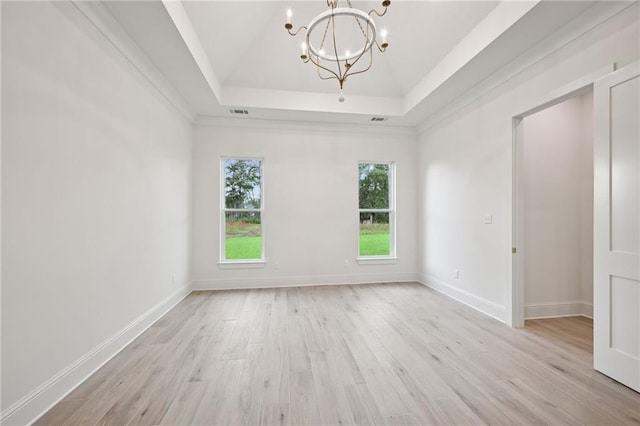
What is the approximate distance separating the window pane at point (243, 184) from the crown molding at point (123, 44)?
1.39 m

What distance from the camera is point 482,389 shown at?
1.93 metres

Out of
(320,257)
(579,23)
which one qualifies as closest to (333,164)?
(320,257)

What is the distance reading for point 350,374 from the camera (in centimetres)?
212

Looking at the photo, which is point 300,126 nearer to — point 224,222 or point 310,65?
point 310,65

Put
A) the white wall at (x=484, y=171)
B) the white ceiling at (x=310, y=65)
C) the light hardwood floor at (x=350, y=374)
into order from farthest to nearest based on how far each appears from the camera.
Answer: the white ceiling at (x=310, y=65), the white wall at (x=484, y=171), the light hardwood floor at (x=350, y=374)

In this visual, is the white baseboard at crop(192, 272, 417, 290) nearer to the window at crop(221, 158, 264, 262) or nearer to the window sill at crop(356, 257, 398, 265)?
the window sill at crop(356, 257, 398, 265)

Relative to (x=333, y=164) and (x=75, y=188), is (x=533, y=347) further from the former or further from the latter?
(x=75, y=188)

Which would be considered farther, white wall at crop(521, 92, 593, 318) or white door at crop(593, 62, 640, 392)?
white wall at crop(521, 92, 593, 318)

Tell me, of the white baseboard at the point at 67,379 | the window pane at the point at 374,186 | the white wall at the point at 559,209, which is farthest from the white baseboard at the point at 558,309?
the white baseboard at the point at 67,379

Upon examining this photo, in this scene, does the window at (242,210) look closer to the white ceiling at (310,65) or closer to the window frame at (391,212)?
the white ceiling at (310,65)

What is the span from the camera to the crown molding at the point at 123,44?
6.79 ft

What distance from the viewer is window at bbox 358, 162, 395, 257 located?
Answer: 518 cm

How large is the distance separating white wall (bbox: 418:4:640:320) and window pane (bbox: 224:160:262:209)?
3.06 meters

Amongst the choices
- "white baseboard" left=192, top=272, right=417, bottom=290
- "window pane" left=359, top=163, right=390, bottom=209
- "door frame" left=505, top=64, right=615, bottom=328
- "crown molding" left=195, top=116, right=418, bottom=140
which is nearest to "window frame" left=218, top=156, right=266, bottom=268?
"white baseboard" left=192, top=272, right=417, bottom=290
